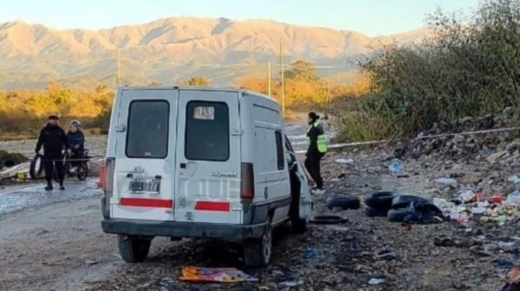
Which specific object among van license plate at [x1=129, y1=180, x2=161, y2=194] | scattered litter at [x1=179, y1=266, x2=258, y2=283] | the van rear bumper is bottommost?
scattered litter at [x1=179, y1=266, x2=258, y2=283]

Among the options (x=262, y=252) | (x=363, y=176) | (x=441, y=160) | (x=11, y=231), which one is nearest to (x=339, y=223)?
(x=262, y=252)

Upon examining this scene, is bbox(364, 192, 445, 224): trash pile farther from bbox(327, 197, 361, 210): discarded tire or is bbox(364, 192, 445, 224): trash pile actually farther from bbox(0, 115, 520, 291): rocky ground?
bbox(327, 197, 361, 210): discarded tire

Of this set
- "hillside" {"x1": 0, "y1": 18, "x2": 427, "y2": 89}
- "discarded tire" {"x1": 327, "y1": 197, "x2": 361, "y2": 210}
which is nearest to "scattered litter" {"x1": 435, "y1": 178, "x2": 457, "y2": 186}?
"discarded tire" {"x1": 327, "y1": 197, "x2": 361, "y2": 210}

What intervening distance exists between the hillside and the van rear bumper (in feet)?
267

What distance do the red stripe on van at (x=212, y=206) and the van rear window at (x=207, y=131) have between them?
1.54 feet

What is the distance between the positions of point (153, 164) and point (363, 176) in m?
11.8

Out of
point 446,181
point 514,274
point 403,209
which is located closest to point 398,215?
point 403,209

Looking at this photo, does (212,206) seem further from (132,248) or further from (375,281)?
(375,281)

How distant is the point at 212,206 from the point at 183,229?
0.41 meters

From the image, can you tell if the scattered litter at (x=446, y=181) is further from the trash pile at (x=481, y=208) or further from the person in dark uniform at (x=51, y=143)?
the person in dark uniform at (x=51, y=143)

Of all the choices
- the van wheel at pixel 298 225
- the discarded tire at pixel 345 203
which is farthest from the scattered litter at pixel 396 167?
the van wheel at pixel 298 225

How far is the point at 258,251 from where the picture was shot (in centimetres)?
889

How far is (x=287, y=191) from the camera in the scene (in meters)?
10.2

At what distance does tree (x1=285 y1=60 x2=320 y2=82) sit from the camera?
86.4 m
